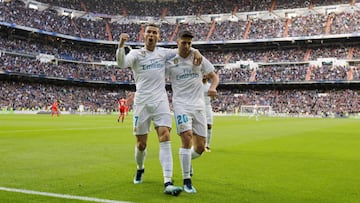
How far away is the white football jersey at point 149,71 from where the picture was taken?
668cm

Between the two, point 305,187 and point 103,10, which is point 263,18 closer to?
point 103,10

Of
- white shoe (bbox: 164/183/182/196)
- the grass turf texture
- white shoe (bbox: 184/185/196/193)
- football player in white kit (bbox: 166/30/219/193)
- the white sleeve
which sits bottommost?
the grass turf texture

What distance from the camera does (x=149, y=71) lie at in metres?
6.78

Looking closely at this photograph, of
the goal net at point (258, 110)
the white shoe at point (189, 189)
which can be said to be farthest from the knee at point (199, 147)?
the goal net at point (258, 110)

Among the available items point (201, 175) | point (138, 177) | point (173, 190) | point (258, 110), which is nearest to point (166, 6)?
point (258, 110)

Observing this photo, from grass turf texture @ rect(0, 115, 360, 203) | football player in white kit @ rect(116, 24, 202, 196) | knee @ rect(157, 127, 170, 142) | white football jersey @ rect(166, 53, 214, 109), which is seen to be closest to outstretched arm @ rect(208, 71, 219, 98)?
white football jersey @ rect(166, 53, 214, 109)

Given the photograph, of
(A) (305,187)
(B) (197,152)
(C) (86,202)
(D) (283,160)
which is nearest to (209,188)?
(B) (197,152)

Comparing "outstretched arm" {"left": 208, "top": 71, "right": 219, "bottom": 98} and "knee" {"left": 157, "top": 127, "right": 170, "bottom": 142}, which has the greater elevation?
"outstretched arm" {"left": 208, "top": 71, "right": 219, "bottom": 98}

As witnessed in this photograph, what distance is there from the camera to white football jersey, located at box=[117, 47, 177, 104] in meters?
6.68

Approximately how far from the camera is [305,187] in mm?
6695

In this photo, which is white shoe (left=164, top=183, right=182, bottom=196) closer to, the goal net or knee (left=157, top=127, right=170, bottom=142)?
knee (left=157, top=127, right=170, bottom=142)

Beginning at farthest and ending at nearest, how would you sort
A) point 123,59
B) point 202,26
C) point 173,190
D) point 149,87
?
point 202,26 → point 149,87 → point 123,59 → point 173,190

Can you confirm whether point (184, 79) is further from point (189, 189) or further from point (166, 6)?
point (166, 6)

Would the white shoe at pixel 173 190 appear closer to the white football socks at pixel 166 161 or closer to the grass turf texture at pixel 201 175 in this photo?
the grass turf texture at pixel 201 175
